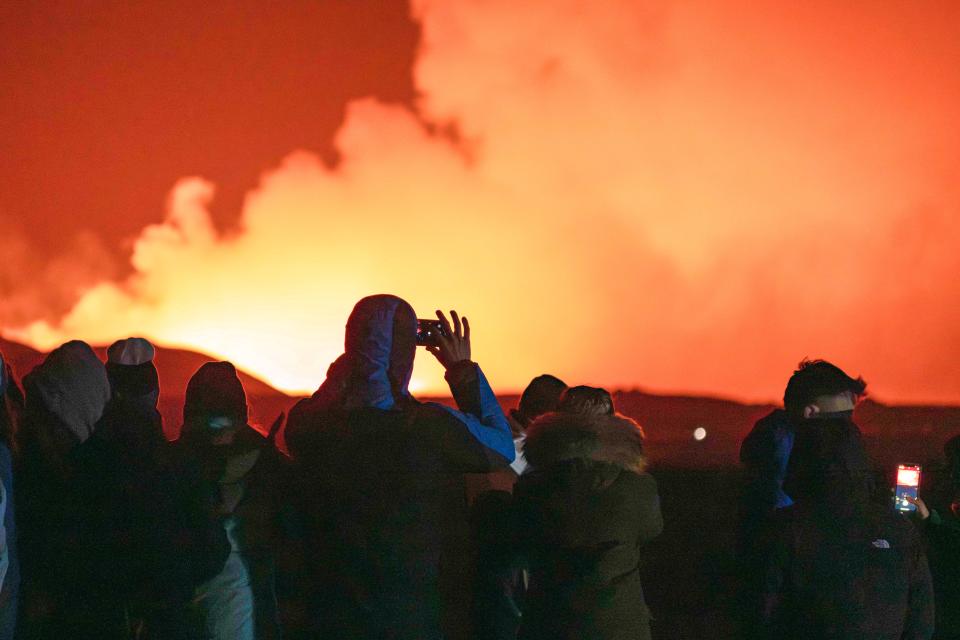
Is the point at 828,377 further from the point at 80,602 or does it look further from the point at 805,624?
the point at 80,602

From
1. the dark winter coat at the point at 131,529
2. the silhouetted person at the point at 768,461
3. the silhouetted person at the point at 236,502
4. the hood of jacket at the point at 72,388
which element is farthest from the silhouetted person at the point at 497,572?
the hood of jacket at the point at 72,388

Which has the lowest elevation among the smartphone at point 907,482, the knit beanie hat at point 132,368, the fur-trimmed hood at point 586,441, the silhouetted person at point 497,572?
the silhouetted person at point 497,572

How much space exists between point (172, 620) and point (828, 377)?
2632 millimetres

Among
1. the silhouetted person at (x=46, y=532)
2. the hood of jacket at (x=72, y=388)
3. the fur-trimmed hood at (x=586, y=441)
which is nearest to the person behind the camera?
the fur-trimmed hood at (x=586, y=441)

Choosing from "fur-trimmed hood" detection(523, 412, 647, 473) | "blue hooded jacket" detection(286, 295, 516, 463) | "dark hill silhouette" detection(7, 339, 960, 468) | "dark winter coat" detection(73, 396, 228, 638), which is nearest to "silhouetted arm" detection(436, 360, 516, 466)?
"blue hooded jacket" detection(286, 295, 516, 463)

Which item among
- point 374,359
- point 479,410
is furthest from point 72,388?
point 479,410

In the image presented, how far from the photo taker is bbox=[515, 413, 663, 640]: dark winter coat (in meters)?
2.99

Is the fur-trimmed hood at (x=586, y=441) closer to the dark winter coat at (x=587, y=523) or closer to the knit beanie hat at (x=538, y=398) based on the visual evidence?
the dark winter coat at (x=587, y=523)

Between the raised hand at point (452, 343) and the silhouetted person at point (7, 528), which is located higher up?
the raised hand at point (452, 343)

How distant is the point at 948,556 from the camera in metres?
4.09

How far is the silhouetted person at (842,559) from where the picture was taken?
3.00 metres

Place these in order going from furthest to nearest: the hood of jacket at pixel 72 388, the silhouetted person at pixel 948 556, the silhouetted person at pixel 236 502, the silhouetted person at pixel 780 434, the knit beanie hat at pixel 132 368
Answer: the silhouetted person at pixel 948 556, the silhouetted person at pixel 780 434, the knit beanie hat at pixel 132 368, the silhouetted person at pixel 236 502, the hood of jacket at pixel 72 388

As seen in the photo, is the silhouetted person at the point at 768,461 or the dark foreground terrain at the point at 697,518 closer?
the silhouetted person at the point at 768,461

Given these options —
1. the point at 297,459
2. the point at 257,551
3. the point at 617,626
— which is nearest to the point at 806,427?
the point at 617,626
